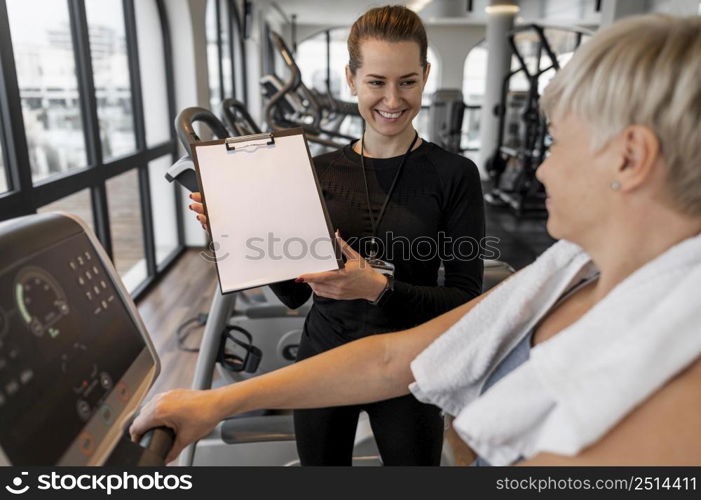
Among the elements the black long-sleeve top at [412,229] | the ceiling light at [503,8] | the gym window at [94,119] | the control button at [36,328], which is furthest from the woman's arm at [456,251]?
the ceiling light at [503,8]

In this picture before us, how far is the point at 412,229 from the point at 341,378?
18.3 inches

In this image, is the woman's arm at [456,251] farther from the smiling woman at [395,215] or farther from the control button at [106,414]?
Result: the control button at [106,414]

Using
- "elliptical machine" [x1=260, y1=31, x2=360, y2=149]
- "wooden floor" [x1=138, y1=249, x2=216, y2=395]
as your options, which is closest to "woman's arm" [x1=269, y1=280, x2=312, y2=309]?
"wooden floor" [x1=138, y1=249, x2=216, y2=395]

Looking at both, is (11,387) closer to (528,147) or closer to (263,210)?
(263,210)

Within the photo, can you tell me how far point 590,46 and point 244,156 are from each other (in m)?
0.56

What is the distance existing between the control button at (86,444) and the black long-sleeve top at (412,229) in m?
0.72

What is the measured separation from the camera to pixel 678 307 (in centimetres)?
51

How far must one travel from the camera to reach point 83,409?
20.6 inches

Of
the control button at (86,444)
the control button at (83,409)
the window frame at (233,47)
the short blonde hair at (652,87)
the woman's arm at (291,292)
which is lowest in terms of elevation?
the woman's arm at (291,292)

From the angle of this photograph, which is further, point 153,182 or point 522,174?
point 522,174

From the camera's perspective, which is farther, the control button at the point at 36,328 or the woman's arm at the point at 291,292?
the woman's arm at the point at 291,292

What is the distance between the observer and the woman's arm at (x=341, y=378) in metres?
0.83
